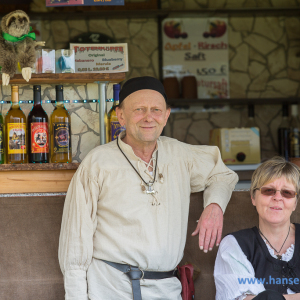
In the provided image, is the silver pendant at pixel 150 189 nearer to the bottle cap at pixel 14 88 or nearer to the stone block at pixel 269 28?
the bottle cap at pixel 14 88

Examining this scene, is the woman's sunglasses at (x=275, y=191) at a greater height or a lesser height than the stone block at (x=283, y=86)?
lesser

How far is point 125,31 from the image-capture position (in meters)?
4.14

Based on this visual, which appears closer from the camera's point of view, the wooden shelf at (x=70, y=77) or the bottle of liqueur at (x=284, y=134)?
the wooden shelf at (x=70, y=77)

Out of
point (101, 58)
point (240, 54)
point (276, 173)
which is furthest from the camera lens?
point (240, 54)

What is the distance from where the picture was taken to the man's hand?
163cm

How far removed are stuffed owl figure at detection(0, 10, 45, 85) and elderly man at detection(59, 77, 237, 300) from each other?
0.50m

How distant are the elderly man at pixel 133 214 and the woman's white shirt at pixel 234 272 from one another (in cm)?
11

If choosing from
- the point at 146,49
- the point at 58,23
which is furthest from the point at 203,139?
the point at 58,23

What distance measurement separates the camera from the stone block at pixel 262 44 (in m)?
4.24

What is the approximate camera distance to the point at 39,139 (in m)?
1.94

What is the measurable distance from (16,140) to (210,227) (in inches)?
37.6

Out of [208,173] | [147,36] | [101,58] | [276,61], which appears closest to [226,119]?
[276,61]

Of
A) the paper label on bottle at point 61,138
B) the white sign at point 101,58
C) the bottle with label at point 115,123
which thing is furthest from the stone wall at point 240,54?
the paper label on bottle at point 61,138

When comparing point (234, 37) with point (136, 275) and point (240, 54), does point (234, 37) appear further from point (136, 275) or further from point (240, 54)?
point (136, 275)
